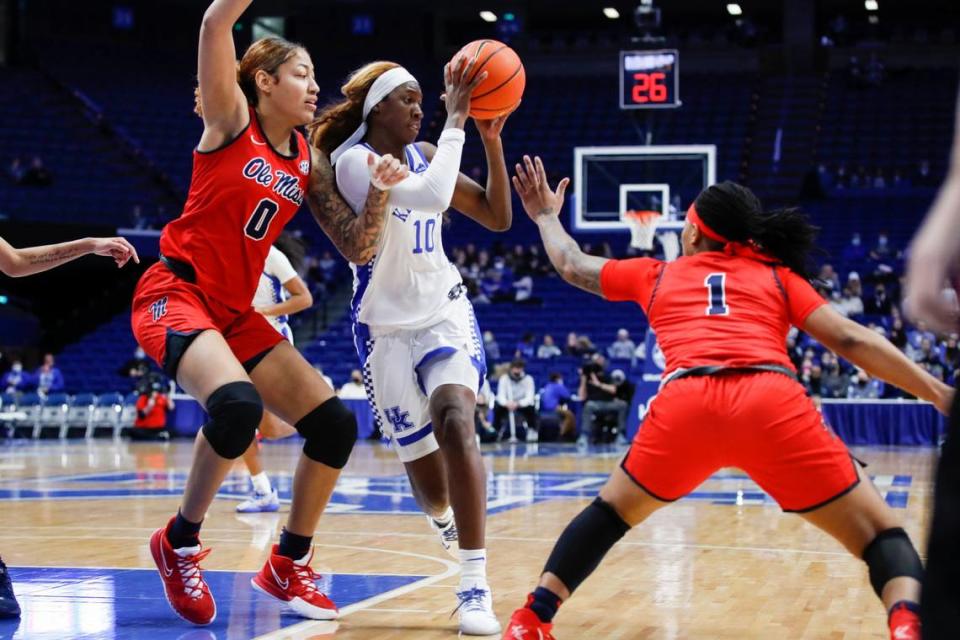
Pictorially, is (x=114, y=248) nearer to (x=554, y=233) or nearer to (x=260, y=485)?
(x=554, y=233)

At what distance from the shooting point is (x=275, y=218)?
456 cm

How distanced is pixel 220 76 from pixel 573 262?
1376mm

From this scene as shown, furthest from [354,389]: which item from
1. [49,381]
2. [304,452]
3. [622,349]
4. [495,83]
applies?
[495,83]

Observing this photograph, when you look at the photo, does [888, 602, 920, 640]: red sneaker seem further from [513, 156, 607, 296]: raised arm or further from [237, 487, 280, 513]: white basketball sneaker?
[237, 487, 280, 513]: white basketball sneaker

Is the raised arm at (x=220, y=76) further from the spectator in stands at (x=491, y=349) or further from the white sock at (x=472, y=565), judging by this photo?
the spectator in stands at (x=491, y=349)

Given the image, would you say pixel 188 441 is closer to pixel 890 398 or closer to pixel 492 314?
pixel 492 314

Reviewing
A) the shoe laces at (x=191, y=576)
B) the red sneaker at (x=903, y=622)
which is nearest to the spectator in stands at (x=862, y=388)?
the shoe laces at (x=191, y=576)

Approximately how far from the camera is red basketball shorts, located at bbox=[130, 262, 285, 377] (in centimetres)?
437

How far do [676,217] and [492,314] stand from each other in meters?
5.58

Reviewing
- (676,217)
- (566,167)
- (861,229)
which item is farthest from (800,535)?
(566,167)

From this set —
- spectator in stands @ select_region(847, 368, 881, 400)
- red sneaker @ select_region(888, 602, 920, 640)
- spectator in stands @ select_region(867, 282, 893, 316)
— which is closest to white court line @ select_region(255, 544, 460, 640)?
red sneaker @ select_region(888, 602, 920, 640)

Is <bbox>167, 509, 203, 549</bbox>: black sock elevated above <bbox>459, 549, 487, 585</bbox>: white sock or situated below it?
above

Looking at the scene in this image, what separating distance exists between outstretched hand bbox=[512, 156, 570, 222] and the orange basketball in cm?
49

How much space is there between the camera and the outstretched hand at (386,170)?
423 cm
